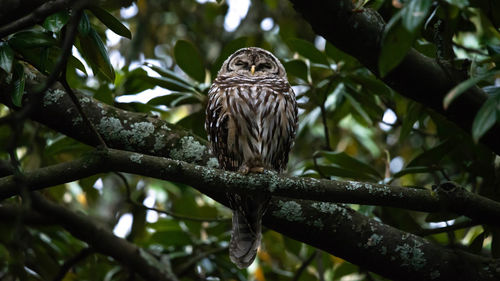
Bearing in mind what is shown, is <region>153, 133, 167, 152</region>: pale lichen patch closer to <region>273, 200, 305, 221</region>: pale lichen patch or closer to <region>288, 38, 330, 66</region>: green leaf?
<region>273, 200, 305, 221</region>: pale lichen patch

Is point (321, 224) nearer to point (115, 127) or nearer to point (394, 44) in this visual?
point (115, 127)

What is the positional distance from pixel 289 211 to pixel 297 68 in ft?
4.34

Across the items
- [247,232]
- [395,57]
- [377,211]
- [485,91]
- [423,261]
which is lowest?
[377,211]

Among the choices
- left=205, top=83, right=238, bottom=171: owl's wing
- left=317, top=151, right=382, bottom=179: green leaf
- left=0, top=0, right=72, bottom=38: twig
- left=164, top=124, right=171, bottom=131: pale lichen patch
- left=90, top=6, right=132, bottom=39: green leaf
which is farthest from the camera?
left=317, top=151, right=382, bottom=179: green leaf

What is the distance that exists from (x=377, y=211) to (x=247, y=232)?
1.14m

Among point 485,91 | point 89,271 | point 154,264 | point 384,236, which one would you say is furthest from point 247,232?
point 485,91

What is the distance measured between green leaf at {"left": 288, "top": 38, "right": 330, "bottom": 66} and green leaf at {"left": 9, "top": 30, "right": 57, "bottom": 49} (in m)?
1.74

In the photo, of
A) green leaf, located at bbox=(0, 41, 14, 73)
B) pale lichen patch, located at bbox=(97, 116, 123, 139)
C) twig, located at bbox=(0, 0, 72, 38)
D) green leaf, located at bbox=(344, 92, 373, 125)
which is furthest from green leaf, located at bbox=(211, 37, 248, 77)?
twig, located at bbox=(0, 0, 72, 38)

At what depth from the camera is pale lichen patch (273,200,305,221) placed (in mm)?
3156

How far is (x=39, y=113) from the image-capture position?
313cm

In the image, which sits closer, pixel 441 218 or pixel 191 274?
pixel 441 218

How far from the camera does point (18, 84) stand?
2.78m

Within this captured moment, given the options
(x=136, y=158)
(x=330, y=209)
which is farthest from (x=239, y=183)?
(x=330, y=209)

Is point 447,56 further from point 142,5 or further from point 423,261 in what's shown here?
point 142,5
